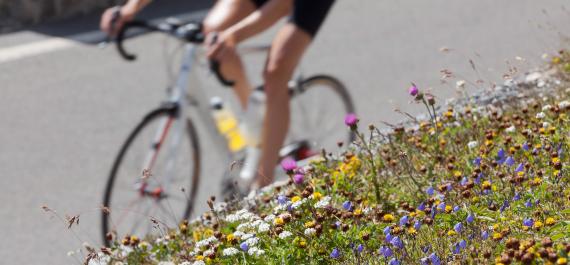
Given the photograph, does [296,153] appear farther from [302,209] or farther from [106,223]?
[302,209]

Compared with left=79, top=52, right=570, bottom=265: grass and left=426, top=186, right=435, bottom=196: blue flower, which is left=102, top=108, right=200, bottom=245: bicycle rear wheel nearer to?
left=79, top=52, right=570, bottom=265: grass

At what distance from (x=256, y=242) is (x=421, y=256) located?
22.8 inches

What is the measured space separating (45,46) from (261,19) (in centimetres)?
619

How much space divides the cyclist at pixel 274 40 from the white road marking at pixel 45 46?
546cm

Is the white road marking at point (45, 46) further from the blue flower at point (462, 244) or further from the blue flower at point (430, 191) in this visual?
the blue flower at point (462, 244)

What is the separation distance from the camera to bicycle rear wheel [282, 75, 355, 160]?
6875mm

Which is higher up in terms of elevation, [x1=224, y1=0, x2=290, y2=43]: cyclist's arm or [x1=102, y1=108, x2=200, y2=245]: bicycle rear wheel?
[x1=224, y1=0, x2=290, y2=43]: cyclist's arm

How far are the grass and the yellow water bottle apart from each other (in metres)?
0.66

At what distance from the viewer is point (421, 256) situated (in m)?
4.23

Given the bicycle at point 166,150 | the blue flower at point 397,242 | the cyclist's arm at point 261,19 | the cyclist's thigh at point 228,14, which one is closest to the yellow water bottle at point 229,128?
the bicycle at point 166,150

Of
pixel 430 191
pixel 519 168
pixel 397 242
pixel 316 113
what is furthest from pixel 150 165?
pixel 397 242

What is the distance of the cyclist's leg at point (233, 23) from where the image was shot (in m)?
6.16

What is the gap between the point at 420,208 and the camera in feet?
15.0

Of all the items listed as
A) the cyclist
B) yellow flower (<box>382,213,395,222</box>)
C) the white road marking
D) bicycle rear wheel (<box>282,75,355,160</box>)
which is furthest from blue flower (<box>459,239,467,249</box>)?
the white road marking
